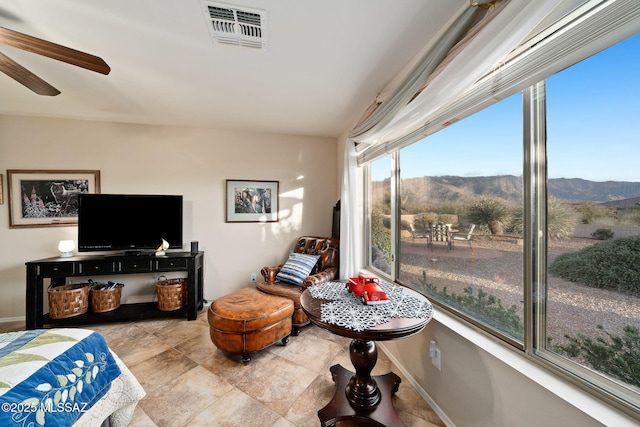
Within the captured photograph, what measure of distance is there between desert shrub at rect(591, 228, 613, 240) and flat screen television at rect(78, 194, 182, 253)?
139 inches

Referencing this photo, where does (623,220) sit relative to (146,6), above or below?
below

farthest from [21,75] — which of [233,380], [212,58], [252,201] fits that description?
[233,380]

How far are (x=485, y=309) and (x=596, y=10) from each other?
4.46 feet

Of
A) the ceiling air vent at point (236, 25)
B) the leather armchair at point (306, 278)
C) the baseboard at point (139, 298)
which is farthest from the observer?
the baseboard at point (139, 298)

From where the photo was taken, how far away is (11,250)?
279 centimetres

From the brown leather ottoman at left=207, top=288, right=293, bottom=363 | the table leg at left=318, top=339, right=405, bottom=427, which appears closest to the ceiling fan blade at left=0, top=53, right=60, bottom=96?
the brown leather ottoman at left=207, top=288, right=293, bottom=363

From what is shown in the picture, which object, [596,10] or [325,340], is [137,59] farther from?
[325,340]

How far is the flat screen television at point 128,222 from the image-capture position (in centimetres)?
276

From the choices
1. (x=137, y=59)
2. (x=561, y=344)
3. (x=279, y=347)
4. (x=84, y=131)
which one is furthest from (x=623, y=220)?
(x=84, y=131)

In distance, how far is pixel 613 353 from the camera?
84cm

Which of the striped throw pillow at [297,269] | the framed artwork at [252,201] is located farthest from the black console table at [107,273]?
the striped throw pillow at [297,269]

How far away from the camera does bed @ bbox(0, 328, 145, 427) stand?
0.85 metres

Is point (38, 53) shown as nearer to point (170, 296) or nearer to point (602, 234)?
point (170, 296)

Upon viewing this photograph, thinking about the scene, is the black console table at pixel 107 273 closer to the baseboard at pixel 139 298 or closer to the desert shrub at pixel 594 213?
the baseboard at pixel 139 298
